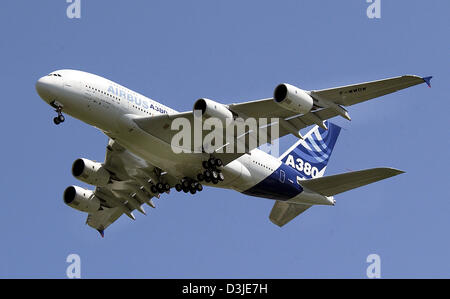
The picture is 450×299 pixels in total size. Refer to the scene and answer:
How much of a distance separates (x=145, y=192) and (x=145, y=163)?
2.90 meters

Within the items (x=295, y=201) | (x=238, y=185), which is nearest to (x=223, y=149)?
(x=238, y=185)

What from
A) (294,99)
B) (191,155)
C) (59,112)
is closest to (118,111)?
(59,112)

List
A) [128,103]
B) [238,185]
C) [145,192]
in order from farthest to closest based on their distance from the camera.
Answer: [145,192] < [238,185] < [128,103]

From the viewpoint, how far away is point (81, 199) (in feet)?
154

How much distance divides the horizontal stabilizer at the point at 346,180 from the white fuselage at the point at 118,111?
4.35 meters

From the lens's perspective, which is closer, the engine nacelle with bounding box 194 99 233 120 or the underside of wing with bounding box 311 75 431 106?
the underside of wing with bounding box 311 75 431 106

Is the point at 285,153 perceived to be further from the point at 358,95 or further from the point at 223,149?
the point at 358,95

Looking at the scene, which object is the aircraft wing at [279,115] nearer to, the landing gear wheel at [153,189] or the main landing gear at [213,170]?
the main landing gear at [213,170]

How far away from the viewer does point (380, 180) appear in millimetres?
41281

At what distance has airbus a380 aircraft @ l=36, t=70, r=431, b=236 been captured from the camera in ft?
123

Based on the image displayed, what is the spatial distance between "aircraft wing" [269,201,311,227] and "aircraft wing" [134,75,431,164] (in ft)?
22.7

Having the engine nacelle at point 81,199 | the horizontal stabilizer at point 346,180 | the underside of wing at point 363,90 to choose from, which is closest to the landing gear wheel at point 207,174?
the horizontal stabilizer at point 346,180

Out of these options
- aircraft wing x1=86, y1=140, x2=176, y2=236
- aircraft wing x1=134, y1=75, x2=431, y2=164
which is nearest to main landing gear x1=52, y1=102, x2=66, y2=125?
aircraft wing x1=134, y1=75, x2=431, y2=164

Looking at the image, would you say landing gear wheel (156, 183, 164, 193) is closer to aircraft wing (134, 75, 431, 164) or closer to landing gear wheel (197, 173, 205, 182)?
landing gear wheel (197, 173, 205, 182)
